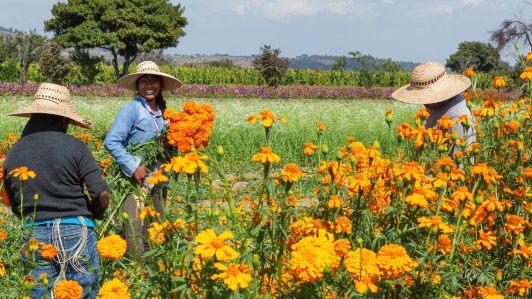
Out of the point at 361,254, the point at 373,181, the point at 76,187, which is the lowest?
the point at 76,187

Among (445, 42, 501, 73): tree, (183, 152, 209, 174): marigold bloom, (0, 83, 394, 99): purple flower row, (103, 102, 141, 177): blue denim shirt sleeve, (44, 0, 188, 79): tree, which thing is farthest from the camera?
(445, 42, 501, 73): tree

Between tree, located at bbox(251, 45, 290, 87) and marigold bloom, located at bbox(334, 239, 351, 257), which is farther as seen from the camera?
tree, located at bbox(251, 45, 290, 87)

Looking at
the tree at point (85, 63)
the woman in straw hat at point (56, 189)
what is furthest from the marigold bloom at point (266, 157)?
the tree at point (85, 63)

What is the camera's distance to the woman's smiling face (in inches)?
115

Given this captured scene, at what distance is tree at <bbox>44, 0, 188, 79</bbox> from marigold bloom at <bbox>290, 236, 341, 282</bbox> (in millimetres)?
32156

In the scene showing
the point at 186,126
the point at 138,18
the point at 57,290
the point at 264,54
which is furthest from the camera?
the point at 138,18

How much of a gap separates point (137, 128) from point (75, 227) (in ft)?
2.99

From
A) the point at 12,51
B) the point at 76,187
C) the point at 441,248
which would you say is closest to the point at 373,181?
the point at 441,248

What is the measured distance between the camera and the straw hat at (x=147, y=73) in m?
2.90

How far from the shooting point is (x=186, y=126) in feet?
6.63

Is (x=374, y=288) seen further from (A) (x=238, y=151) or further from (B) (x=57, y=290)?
(A) (x=238, y=151)

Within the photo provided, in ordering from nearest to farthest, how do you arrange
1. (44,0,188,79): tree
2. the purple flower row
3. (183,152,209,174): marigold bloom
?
(183,152,209,174): marigold bloom, the purple flower row, (44,0,188,79): tree

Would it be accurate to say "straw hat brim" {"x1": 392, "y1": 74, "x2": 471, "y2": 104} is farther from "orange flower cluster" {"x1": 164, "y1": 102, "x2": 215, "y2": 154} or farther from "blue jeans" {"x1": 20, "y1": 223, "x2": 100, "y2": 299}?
"blue jeans" {"x1": 20, "y1": 223, "x2": 100, "y2": 299}

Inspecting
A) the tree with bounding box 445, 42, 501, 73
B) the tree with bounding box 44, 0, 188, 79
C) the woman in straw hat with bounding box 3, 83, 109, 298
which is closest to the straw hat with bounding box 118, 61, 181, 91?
the woman in straw hat with bounding box 3, 83, 109, 298
